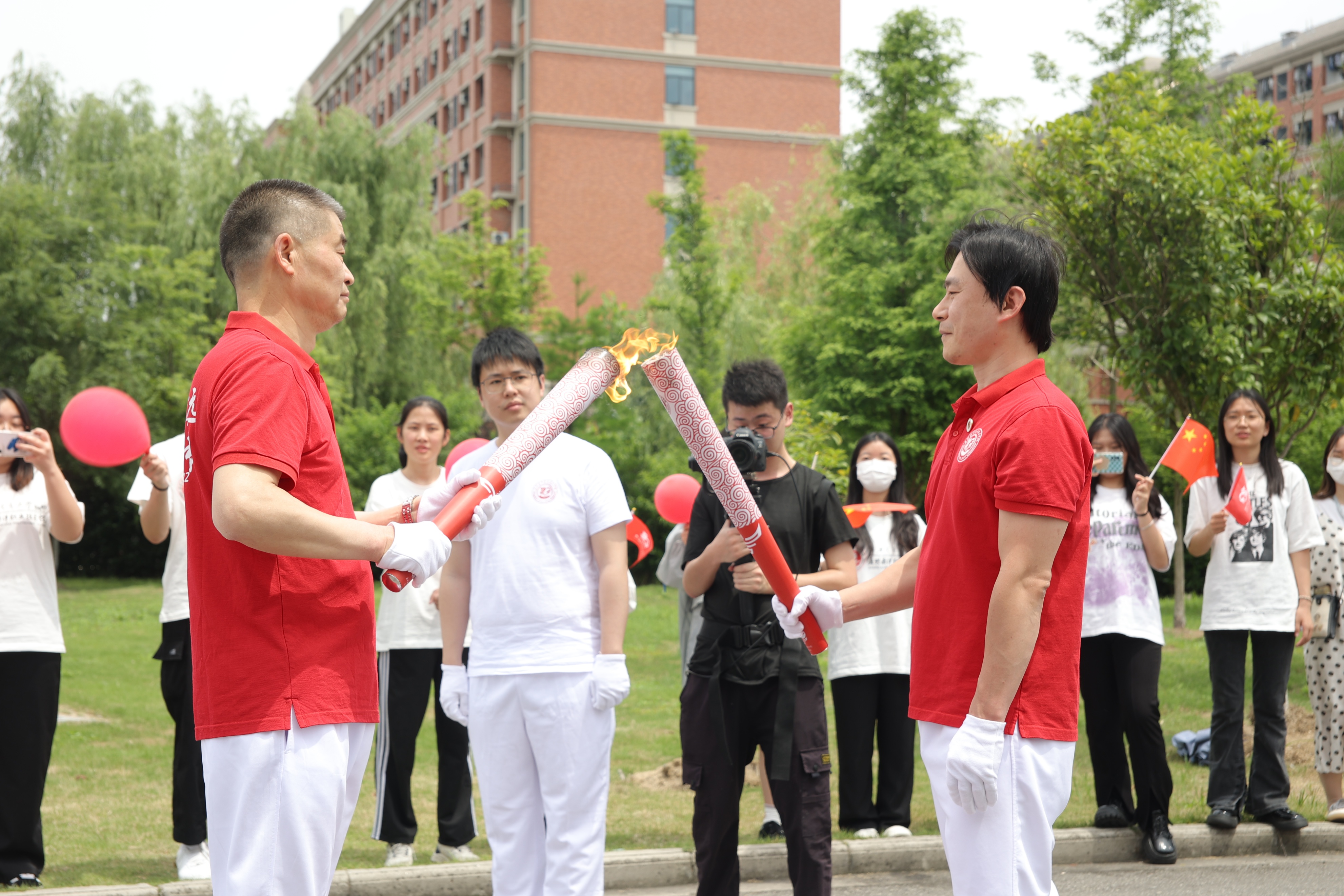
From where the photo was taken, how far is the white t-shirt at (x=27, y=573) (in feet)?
19.3

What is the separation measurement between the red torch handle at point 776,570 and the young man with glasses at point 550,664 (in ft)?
2.94

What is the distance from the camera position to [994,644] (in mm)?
2906

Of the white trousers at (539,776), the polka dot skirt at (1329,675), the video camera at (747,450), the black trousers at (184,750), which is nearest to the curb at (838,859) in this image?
the black trousers at (184,750)

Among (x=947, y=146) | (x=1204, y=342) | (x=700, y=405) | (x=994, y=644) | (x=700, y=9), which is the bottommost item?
(x=994, y=644)

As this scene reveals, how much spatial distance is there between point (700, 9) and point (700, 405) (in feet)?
159

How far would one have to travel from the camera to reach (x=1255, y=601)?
6.89m

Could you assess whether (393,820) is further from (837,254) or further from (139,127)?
(139,127)

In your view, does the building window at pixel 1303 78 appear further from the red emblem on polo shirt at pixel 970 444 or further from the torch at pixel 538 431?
the red emblem on polo shirt at pixel 970 444

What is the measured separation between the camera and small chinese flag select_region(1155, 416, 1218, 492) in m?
7.06

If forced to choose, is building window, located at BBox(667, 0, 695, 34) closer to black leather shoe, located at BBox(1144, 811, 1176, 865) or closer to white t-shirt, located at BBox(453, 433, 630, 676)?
black leather shoe, located at BBox(1144, 811, 1176, 865)

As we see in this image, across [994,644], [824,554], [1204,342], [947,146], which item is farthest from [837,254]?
[994,644]

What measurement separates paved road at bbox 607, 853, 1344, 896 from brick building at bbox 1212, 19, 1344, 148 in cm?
6313

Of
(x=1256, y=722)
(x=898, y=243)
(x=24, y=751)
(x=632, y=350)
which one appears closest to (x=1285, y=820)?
(x=1256, y=722)

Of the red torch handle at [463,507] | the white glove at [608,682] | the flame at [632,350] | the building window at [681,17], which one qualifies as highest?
the building window at [681,17]
